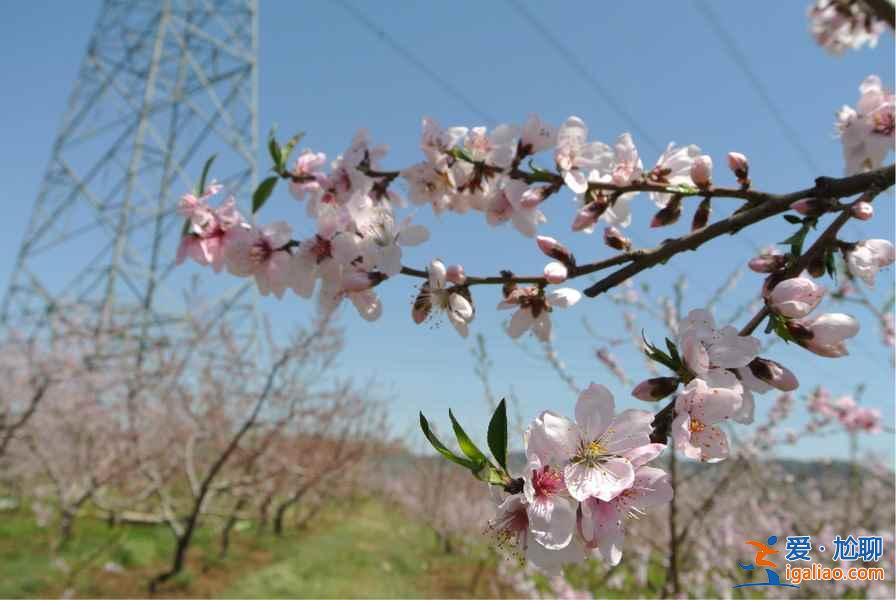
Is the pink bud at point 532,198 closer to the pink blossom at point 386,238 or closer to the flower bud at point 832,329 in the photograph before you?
the pink blossom at point 386,238

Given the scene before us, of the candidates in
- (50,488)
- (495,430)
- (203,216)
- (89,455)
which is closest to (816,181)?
(495,430)

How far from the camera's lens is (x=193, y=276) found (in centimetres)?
686

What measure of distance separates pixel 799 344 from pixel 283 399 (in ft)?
20.1

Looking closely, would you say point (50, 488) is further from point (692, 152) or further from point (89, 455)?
point (692, 152)

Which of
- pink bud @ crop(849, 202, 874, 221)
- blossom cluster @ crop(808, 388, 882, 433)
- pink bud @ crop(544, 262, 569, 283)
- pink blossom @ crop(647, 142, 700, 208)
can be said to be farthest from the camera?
blossom cluster @ crop(808, 388, 882, 433)

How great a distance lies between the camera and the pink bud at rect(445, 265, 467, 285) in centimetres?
95

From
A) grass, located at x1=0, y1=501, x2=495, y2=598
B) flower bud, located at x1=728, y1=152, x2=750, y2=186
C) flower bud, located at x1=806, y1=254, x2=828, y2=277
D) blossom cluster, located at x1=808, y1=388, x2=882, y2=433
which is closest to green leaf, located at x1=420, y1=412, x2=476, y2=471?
flower bud, located at x1=806, y1=254, x2=828, y2=277

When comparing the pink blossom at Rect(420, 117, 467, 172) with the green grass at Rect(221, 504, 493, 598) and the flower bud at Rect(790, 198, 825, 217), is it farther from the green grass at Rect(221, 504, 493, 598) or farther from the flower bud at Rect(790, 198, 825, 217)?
the green grass at Rect(221, 504, 493, 598)

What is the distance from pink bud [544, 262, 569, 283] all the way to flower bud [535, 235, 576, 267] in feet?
0.08

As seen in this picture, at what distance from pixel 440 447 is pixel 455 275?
1.27ft

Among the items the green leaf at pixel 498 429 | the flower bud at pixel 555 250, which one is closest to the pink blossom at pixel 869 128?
the flower bud at pixel 555 250

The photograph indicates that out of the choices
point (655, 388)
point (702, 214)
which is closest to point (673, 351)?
point (655, 388)

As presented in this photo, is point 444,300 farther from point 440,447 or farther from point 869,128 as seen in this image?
point 869,128

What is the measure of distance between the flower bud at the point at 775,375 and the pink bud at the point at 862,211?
0.85ft
